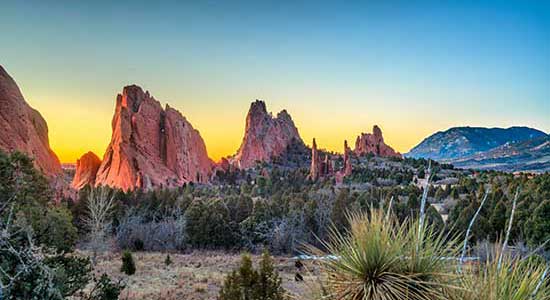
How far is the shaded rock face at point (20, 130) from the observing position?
1357 inches

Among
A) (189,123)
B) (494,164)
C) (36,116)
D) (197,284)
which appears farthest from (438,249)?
(494,164)

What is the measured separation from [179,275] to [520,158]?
139857 millimetres

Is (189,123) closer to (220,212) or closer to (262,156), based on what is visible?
(262,156)

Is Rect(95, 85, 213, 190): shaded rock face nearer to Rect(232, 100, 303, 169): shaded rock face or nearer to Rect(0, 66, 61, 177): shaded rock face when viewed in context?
Rect(0, 66, 61, 177): shaded rock face

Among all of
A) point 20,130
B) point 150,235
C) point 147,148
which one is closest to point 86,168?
point 147,148

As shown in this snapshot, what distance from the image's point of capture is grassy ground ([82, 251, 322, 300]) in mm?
22219

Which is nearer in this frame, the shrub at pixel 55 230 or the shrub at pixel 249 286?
the shrub at pixel 249 286

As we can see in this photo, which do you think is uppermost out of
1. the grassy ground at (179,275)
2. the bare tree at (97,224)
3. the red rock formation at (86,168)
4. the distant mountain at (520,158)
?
the distant mountain at (520,158)

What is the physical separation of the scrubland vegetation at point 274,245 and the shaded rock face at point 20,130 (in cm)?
584

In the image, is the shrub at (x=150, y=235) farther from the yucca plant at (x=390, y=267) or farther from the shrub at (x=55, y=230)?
the yucca plant at (x=390, y=267)

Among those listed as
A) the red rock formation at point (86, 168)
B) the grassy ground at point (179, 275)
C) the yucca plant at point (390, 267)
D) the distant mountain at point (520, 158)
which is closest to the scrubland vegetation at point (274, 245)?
the yucca plant at point (390, 267)

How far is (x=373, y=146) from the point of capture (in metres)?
140

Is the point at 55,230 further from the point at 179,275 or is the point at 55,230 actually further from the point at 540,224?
the point at 540,224

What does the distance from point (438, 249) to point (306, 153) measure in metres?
141
